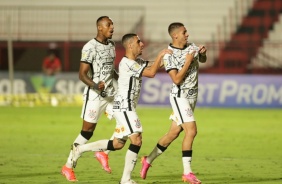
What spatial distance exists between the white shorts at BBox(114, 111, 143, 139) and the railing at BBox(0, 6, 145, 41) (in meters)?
22.2

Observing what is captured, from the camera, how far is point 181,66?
10.9 metres

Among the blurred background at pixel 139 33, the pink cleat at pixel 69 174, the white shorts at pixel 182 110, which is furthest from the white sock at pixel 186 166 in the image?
the blurred background at pixel 139 33

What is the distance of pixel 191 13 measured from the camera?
35.2 metres

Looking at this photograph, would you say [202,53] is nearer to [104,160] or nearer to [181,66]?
[181,66]

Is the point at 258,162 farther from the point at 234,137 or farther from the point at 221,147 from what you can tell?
the point at 234,137

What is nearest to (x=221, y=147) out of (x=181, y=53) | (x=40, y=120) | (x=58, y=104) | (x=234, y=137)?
(x=234, y=137)

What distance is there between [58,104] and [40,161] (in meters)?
15.6

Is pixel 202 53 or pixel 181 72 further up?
pixel 202 53

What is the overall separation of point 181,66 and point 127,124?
1.17 meters

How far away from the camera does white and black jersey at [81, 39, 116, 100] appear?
453 inches

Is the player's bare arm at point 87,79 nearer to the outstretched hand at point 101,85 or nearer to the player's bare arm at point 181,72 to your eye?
the outstretched hand at point 101,85

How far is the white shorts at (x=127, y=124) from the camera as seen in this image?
10.3m

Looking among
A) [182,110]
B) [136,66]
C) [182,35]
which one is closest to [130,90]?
[136,66]

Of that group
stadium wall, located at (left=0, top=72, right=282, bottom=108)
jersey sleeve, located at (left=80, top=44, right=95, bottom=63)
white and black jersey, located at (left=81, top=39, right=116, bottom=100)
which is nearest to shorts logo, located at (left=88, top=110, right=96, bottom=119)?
white and black jersey, located at (left=81, top=39, right=116, bottom=100)
